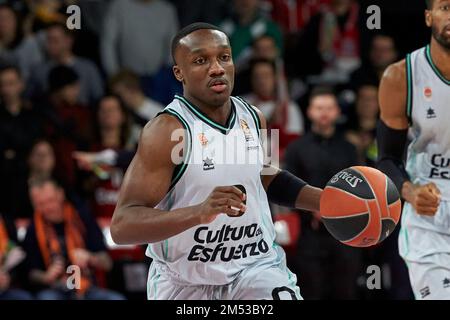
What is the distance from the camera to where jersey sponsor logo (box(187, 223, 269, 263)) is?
5230 millimetres

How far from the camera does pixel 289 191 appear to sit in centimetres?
570

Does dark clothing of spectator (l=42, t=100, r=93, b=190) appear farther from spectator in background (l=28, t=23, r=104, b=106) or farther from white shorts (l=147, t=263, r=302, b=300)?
white shorts (l=147, t=263, r=302, b=300)

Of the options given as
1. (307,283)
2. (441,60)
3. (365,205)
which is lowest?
(307,283)

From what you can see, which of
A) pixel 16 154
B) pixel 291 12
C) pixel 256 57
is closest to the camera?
pixel 16 154

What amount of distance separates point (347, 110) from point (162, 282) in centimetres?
538

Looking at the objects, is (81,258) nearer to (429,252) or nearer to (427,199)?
(429,252)

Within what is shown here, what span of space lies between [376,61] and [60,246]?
413 cm

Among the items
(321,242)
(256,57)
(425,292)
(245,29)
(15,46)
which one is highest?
(245,29)

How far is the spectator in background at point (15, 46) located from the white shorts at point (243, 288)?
5.33m

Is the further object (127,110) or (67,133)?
(127,110)

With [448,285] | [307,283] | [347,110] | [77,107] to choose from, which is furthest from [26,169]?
[448,285]

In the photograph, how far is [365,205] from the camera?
527 cm

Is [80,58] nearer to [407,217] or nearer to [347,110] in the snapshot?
[347,110]

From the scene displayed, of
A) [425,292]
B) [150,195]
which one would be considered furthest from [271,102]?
[150,195]
